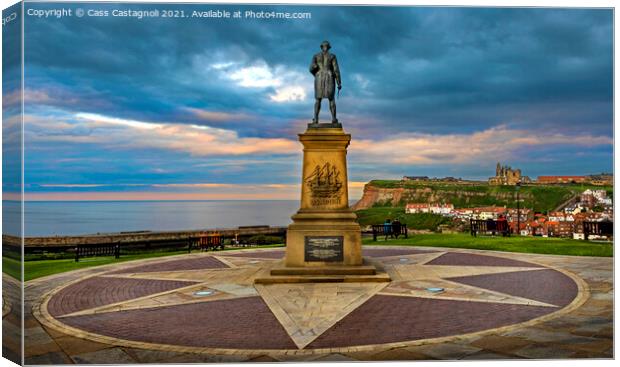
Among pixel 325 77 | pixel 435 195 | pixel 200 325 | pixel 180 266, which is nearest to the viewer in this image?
pixel 200 325

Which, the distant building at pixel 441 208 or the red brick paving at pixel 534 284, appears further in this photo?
the distant building at pixel 441 208

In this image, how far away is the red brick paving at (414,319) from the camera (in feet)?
21.4

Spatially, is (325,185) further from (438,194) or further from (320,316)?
(438,194)

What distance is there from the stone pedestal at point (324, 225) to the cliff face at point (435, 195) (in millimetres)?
17842

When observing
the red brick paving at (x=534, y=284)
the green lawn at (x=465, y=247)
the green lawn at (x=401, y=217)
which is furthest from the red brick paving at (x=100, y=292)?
the green lawn at (x=401, y=217)

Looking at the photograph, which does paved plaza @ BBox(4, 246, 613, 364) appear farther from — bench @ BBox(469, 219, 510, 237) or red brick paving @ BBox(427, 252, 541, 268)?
bench @ BBox(469, 219, 510, 237)

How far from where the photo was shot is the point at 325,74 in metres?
11.9

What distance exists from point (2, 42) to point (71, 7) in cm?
94

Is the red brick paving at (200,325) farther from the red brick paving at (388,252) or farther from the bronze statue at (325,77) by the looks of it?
the red brick paving at (388,252)

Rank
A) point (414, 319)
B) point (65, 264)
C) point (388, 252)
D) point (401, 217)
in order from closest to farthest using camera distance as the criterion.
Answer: point (414, 319) → point (65, 264) → point (388, 252) → point (401, 217)

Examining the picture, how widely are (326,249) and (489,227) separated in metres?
14.8

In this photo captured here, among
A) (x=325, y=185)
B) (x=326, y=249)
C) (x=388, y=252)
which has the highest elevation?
(x=325, y=185)

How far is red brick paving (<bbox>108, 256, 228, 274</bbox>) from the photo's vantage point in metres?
13.5

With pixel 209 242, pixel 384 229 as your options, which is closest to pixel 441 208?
pixel 384 229
